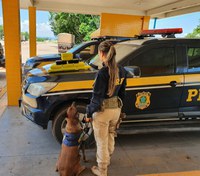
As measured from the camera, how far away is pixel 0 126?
4555 millimetres

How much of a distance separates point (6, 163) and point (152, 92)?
242 cm

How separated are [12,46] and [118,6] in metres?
8.17

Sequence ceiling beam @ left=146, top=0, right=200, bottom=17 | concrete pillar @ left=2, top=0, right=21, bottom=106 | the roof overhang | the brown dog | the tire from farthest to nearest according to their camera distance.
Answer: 1. the roof overhang
2. ceiling beam @ left=146, top=0, right=200, bottom=17
3. concrete pillar @ left=2, top=0, right=21, bottom=106
4. the tire
5. the brown dog

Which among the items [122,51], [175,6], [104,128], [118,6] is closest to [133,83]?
[122,51]

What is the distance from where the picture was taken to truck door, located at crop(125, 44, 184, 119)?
3.79m

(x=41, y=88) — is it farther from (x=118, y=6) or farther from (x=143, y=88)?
(x=118, y=6)

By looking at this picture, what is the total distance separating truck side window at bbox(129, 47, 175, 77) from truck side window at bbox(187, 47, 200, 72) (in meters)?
0.30

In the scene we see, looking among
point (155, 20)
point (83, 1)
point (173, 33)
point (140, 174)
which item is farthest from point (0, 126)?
point (155, 20)

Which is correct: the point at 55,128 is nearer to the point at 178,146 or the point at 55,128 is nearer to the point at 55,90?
the point at 55,90

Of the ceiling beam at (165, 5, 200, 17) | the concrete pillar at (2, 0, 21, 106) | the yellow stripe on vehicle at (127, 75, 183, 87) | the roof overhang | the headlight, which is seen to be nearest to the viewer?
the headlight

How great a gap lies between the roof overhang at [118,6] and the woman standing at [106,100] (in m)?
8.84

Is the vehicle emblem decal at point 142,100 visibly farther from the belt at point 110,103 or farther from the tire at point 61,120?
the belt at point 110,103

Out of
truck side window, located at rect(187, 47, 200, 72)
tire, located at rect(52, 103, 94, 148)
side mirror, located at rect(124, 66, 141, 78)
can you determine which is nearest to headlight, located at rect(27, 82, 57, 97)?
tire, located at rect(52, 103, 94, 148)

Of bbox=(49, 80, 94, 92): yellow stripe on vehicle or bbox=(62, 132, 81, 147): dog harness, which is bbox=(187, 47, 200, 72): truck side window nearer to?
bbox=(49, 80, 94, 92): yellow stripe on vehicle
